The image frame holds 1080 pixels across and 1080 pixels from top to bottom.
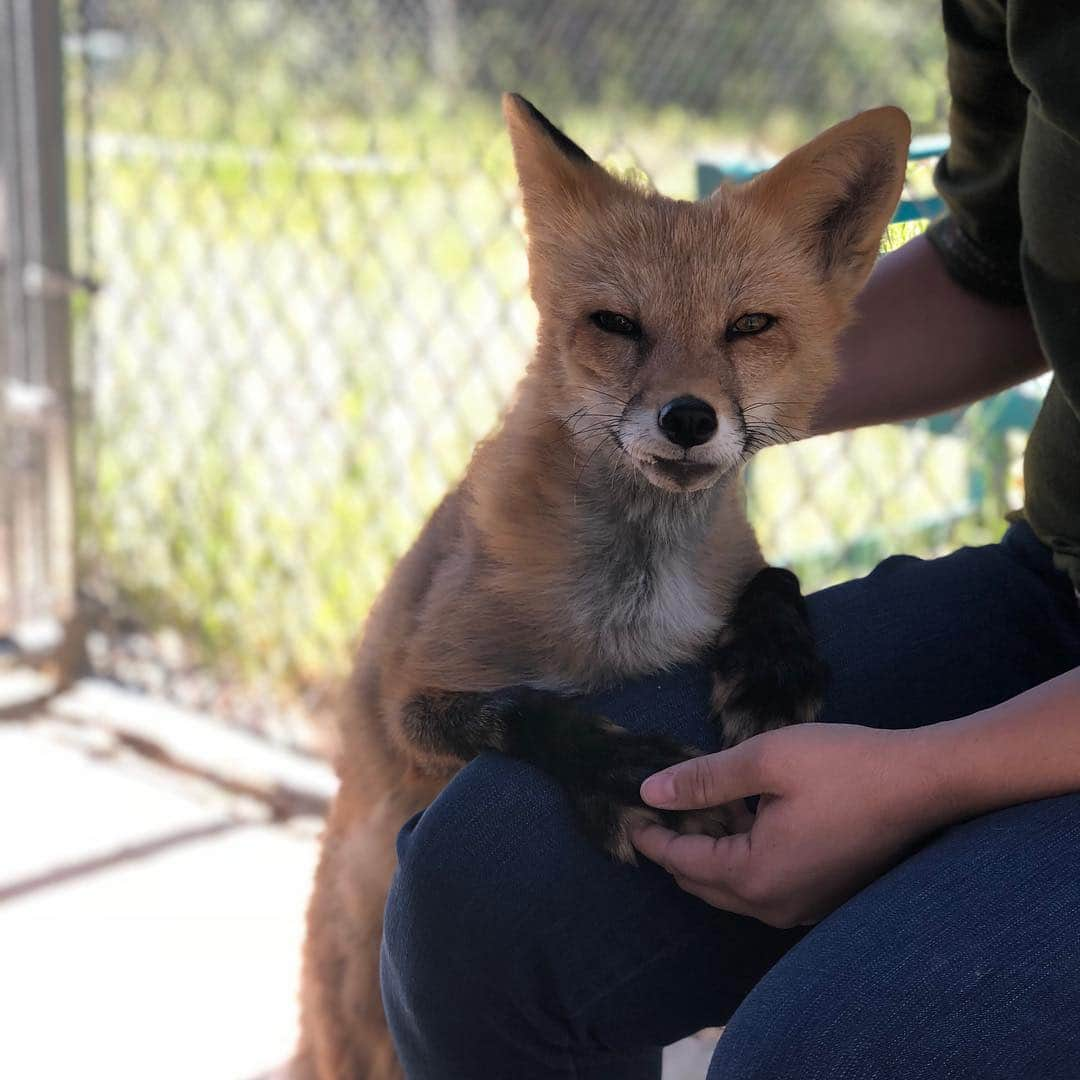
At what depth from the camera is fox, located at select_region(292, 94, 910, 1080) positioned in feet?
4.63

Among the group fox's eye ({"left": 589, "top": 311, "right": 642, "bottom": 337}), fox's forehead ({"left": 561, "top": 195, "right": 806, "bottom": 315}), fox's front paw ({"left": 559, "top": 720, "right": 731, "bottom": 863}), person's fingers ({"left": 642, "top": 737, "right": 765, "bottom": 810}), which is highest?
fox's forehead ({"left": 561, "top": 195, "right": 806, "bottom": 315})

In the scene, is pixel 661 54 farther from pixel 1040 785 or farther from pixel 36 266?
pixel 1040 785

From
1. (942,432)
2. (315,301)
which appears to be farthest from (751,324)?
(315,301)

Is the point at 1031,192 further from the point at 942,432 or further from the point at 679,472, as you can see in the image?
the point at 942,432

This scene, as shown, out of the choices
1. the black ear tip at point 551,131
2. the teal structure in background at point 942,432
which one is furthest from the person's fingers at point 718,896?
the teal structure in background at point 942,432

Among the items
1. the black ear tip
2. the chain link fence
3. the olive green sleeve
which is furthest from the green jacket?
the chain link fence

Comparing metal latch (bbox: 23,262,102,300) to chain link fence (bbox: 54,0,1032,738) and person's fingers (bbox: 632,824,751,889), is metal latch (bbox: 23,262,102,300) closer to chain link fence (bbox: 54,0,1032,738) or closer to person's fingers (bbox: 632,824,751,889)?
chain link fence (bbox: 54,0,1032,738)

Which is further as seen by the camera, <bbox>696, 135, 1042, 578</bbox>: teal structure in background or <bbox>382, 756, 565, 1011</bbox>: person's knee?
<bbox>696, 135, 1042, 578</bbox>: teal structure in background

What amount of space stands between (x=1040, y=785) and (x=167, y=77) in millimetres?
3294

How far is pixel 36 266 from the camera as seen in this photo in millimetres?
3377

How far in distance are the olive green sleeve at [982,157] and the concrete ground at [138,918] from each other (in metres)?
1.28

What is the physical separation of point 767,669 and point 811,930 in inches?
12.0

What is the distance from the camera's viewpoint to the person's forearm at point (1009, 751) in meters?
1.15

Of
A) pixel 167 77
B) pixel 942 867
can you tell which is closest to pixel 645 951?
pixel 942 867
